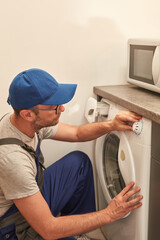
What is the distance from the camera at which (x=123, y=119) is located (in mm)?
1449

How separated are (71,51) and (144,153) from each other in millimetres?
802

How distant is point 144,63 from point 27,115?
682 millimetres

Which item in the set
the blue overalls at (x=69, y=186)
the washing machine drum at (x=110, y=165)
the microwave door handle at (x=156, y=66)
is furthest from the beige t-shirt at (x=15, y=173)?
the microwave door handle at (x=156, y=66)

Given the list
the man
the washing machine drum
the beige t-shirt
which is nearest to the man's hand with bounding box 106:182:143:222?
the man

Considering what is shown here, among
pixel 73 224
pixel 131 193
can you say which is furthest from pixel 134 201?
pixel 73 224

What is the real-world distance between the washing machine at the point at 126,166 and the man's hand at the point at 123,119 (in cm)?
3

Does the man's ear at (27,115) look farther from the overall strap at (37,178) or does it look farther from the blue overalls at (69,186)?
the blue overalls at (69,186)

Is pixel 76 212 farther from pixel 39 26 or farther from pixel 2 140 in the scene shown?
pixel 39 26

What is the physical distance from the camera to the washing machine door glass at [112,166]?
173 cm

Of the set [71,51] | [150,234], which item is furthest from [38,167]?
[71,51]

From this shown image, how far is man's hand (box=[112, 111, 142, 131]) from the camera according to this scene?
139 cm

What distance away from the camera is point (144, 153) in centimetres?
133

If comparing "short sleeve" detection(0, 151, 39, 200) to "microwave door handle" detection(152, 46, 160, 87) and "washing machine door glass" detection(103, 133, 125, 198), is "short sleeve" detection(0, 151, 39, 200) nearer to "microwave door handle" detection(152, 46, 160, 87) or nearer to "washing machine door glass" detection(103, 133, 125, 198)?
"washing machine door glass" detection(103, 133, 125, 198)

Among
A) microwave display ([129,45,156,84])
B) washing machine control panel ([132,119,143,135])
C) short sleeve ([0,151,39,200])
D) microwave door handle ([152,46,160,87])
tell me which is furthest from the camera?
microwave display ([129,45,156,84])
